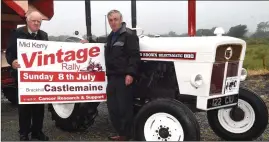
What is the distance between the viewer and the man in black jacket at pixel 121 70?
4.41 m

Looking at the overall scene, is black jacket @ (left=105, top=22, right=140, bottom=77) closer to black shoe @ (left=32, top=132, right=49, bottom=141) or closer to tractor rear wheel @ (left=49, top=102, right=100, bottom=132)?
tractor rear wheel @ (left=49, top=102, right=100, bottom=132)

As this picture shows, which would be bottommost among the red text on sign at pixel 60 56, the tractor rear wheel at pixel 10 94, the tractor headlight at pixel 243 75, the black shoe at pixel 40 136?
the black shoe at pixel 40 136

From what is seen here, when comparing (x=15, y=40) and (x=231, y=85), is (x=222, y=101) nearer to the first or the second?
(x=231, y=85)

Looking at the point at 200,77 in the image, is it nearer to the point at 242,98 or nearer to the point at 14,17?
the point at 242,98

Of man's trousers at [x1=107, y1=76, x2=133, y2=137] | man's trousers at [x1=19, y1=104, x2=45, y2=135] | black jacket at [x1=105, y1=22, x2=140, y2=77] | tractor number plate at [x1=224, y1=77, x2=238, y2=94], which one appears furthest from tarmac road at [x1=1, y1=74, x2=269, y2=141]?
black jacket at [x1=105, y1=22, x2=140, y2=77]

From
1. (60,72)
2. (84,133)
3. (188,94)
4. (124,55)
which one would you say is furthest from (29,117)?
(188,94)

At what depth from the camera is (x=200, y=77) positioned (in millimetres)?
4055

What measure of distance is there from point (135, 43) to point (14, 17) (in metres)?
3.41

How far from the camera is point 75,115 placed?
515 cm

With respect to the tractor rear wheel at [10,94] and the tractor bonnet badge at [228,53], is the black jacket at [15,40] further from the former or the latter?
the tractor rear wheel at [10,94]

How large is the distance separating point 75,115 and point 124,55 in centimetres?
126

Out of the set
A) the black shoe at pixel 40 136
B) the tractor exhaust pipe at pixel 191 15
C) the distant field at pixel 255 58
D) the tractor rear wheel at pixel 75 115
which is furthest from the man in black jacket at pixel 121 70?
the distant field at pixel 255 58

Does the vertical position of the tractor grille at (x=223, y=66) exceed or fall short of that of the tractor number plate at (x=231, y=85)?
it exceeds it

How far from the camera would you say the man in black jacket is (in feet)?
14.5
